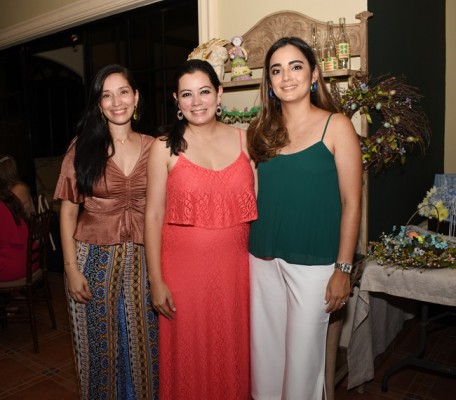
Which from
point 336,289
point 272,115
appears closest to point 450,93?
point 272,115

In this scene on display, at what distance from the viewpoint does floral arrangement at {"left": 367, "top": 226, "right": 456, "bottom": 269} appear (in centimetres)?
238

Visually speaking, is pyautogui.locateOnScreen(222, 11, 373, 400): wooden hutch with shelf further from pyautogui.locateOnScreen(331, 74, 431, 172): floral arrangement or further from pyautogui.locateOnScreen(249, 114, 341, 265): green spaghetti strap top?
pyautogui.locateOnScreen(249, 114, 341, 265): green spaghetti strap top

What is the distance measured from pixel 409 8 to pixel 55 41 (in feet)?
11.7

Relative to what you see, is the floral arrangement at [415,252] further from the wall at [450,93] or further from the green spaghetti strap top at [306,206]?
the wall at [450,93]

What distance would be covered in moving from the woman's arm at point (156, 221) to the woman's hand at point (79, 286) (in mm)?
322

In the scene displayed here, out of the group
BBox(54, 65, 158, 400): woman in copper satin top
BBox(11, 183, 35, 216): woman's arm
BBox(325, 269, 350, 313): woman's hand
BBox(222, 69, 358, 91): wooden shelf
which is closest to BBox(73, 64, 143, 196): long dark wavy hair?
BBox(54, 65, 158, 400): woman in copper satin top

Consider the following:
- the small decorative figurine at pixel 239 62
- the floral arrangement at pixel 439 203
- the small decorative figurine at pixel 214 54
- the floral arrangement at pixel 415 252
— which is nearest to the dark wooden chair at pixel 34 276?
the small decorative figurine at pixel 214 54

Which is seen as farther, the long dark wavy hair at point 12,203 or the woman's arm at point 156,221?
the long dark wavy hair at point 12,203

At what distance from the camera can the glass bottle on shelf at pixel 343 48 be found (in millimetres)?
2521

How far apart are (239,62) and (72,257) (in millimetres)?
1610

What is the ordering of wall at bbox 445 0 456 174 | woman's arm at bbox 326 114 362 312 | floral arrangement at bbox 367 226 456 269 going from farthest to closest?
1. wall at bbox 445 0 456 174
2. floral arrangement at bbox 367 226 456 269
3. woman's arm at bbox 326 114 362 312

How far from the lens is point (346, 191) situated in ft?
5.60

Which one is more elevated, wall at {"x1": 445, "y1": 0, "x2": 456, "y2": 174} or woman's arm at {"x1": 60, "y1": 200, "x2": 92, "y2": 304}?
wall at {"x1": 445, "y1": 0, "x2": 456, "y2": 174}

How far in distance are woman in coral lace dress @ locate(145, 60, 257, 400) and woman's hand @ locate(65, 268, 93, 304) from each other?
0.32 meters
